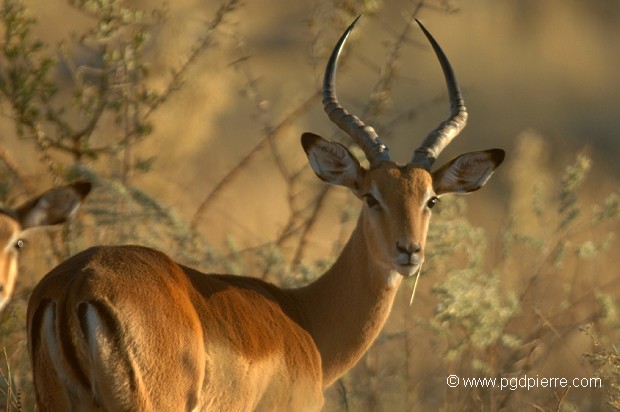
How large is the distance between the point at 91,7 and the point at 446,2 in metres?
3.13

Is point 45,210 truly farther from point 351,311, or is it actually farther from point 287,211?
point 287,211

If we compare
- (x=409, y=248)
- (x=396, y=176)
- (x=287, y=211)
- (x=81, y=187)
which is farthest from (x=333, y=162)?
(x=287, y=211)

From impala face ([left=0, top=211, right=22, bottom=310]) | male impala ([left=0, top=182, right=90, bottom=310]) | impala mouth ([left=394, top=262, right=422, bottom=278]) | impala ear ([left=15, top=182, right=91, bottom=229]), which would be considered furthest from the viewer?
impala mouth ([left=394, top=262, right=422, bottom=278])

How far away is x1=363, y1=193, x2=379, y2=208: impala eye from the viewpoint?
27.4ft

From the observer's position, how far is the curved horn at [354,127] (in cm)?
862

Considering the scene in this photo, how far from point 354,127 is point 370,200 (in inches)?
22.4

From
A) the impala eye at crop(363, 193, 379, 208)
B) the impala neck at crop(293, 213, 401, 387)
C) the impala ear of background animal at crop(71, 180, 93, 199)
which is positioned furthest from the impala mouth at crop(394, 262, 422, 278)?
the impala ear of background animal at crop(71, 180, 93, 199)

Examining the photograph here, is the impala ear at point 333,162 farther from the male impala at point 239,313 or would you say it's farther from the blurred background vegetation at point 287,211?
the blurred background vegetation at point 287,211

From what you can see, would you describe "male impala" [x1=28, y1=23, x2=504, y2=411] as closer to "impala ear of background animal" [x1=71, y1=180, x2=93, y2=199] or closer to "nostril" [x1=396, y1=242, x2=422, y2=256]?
"nostril" [x1=396, y1=242, x2=422, y2=256]

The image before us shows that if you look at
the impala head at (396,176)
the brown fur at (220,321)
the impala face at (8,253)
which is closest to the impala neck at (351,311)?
the brown fur at (220,321)

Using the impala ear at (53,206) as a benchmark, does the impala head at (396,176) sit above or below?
below

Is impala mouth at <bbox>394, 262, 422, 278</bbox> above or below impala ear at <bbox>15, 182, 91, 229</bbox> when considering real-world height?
below

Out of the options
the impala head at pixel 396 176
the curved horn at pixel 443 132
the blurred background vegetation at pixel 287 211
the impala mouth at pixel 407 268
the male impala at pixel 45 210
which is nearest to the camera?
the male impala at pixel 45 210

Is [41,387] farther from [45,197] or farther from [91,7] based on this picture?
[91,7]
